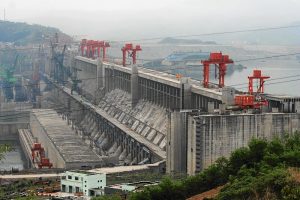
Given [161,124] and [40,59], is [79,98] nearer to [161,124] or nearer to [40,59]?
[161,124]

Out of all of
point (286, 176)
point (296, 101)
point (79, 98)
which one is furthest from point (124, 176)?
point (79, 98)

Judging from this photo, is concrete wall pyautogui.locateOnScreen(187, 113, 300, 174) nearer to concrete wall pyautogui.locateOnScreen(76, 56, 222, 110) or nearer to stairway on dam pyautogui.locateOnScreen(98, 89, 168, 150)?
concrete wall pyautogui.locateOnScreen(76, 56, 222, 110)

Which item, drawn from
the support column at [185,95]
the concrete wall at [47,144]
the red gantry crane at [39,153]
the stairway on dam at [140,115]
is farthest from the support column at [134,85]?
the support column at [185,95]

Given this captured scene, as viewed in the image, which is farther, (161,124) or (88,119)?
(88,119)

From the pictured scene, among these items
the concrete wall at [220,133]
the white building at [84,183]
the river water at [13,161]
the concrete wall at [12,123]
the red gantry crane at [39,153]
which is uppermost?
the concrete wall at [220,133]

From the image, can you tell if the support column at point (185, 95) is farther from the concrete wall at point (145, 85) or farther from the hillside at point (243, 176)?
the hillside at point (243, 176)

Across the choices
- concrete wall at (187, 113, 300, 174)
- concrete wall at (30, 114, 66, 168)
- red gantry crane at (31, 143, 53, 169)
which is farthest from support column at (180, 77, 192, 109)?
red gantry crane at (31, 143, 53, 169)
